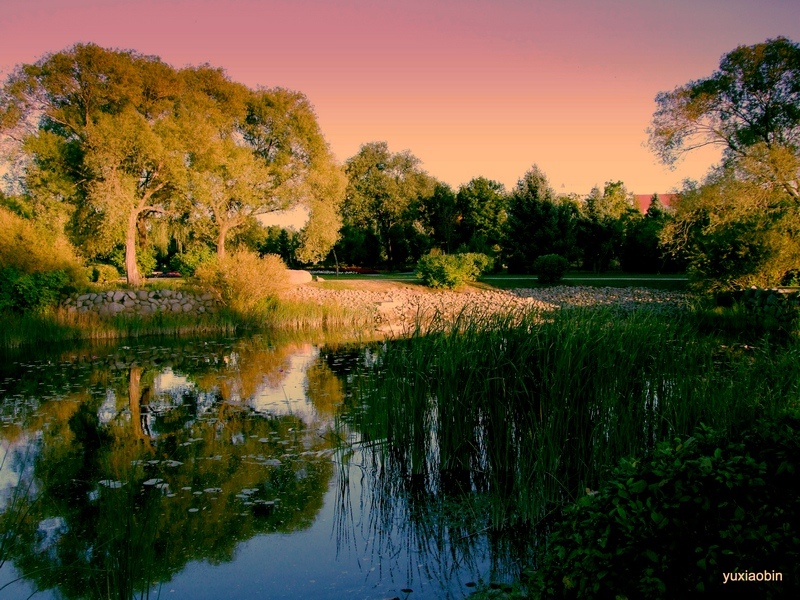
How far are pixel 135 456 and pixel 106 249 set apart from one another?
74.7 feet

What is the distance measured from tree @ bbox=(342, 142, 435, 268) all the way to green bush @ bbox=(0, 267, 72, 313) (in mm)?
28345

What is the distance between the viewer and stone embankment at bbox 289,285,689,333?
69.1ft

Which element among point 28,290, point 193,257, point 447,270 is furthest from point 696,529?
point 193,257

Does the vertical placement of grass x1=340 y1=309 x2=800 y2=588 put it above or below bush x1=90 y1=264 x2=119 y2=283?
below

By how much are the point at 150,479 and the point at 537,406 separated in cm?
414

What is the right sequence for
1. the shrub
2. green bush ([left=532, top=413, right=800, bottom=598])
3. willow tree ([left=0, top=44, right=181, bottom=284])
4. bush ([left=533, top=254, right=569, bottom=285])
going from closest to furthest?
green bush ([left=532, top=413, right=800, bottom=598]) < the shrub < willow tree ([left=0, top=44, right=181, bottom=284]) < bush ([left=533, top=254, right=569, bottom=285])

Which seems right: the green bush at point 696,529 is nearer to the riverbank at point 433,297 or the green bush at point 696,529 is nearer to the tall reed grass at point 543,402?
the tall reed grass at point 543,402

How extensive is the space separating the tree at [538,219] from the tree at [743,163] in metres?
9.02

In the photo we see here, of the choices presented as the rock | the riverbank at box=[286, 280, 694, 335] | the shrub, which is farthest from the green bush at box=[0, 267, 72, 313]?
the rock

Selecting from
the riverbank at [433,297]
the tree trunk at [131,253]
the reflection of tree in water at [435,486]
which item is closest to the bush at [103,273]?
the tree trunk at [131,253]

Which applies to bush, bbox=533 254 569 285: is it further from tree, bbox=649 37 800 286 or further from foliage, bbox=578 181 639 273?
foliage, bbox=578 181 639 273

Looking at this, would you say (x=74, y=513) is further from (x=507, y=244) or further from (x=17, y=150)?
(x=507, y=244)

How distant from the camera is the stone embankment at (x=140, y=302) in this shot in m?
18.5

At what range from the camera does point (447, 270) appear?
2764 centimetres
